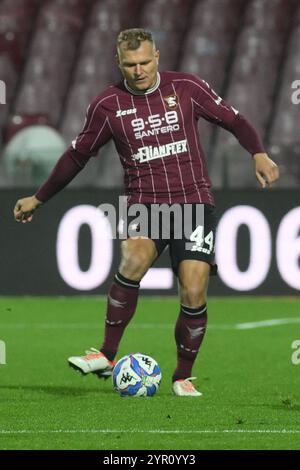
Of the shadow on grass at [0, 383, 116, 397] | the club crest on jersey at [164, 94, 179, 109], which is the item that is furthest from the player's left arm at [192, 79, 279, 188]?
the shadow on grass at [0, 383, 116, 397]

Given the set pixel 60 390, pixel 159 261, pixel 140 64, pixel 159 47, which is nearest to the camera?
pixel 140 64

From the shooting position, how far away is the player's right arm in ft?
24.5

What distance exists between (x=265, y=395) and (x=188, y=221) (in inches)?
40.2

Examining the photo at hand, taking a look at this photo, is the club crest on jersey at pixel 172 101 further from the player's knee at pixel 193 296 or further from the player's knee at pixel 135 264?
the player's knee at pixel 193 296

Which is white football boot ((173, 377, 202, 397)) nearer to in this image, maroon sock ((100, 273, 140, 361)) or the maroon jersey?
maroon sock ((100, 273, 140, 361))

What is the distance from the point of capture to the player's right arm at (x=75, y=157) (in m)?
7.45

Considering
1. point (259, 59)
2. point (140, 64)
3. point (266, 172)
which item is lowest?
point (266, 172)

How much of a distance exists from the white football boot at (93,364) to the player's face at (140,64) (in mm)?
1450

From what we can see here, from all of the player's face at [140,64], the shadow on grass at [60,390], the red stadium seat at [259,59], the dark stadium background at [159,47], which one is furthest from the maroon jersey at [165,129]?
the red stadium seat at [259,59]

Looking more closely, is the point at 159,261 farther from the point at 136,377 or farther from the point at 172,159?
the point at 136,377

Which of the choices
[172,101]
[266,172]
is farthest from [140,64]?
[266,172]

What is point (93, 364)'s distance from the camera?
7398mm

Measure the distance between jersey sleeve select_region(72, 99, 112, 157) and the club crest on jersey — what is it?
34 cm

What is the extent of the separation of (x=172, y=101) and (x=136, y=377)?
1.47m
